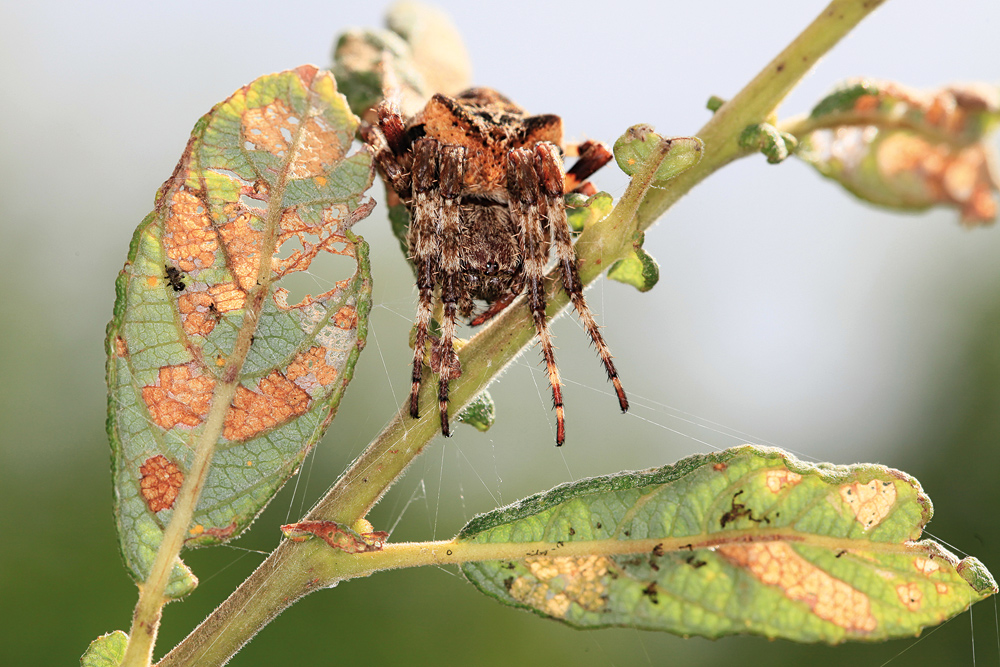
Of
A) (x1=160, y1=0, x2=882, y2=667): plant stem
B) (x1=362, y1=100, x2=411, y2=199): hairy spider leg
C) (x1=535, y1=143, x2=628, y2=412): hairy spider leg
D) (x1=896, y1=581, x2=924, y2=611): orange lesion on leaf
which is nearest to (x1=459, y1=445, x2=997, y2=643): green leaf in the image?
(x1=896, y1=581, x2=924, y2=611): orange lesion on leaf

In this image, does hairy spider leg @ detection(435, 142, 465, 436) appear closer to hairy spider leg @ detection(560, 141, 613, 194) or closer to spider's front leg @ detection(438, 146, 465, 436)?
spider's front leg @ detection(438, 146, 465, 436)

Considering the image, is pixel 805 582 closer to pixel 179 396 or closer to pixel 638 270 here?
pixel 638 270

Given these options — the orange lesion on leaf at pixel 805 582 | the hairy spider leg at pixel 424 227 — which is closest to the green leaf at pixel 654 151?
the hairy spider leg at pixel 424 227

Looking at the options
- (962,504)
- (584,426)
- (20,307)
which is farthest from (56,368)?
(962,504)

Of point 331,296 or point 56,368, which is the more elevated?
point 331,296

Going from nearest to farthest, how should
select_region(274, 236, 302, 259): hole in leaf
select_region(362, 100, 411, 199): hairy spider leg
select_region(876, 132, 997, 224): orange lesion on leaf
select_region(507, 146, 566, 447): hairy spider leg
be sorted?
select_region(876, 132, 997, 224): orange lesion on leaf
select_region(274, 236, 302, 259): hole in leaf
select_region(507, 146, 566, 447): hairy spider leg
select_region(362, 100, 411, 199): hairy spider leg

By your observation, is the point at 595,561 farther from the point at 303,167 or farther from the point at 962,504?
the point at 962,504

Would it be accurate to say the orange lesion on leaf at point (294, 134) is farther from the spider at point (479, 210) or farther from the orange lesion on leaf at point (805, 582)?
the orange lesion on leaf at point (805, 582)
